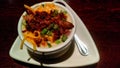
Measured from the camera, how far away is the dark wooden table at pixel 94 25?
924 millimetres

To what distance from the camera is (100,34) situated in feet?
3.24

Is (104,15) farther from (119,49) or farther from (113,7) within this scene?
(119,49)

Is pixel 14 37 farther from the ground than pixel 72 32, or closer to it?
closer to it

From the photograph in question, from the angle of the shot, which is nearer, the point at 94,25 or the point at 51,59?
the point at 51,59

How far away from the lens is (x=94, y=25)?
1.01 meters

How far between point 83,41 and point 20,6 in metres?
0.38

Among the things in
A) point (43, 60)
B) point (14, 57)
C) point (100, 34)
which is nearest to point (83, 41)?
point (100, 34)

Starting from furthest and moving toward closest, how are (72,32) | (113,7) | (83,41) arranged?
(113,7)
(83,41)
(72,32)

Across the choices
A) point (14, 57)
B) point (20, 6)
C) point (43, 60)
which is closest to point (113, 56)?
point (43, 60)

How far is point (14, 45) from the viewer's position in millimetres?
929

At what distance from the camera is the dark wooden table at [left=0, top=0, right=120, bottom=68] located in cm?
92

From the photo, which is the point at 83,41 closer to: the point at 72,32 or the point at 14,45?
the point at 72,32

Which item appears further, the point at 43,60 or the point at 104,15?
the point at 104,15

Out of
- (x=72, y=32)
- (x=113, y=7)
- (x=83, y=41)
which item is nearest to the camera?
(x=72, y=32)
